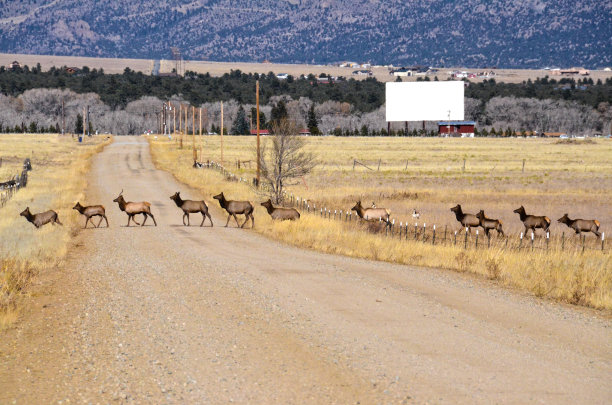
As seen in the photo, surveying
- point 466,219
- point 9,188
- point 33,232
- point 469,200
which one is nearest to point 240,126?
point 469,200

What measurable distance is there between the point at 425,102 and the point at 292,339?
162m

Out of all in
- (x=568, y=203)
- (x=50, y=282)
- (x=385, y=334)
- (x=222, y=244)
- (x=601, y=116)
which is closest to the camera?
(x=385, y=334)

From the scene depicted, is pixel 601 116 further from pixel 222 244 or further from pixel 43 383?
pixel 43 383

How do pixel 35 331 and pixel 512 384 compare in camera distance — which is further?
pixel 35 331

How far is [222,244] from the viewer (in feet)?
72.5

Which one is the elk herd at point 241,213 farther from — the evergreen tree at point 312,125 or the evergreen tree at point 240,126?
the evergreen tree at point 240,126

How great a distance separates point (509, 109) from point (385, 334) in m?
196

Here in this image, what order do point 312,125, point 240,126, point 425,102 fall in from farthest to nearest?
point 240,126 → point 312,125 → point 425,102

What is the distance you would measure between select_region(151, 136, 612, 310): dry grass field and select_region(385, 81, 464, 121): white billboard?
65.6 metres

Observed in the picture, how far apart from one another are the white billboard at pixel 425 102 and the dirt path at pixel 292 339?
153300 millimetres

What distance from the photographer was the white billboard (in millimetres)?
168500

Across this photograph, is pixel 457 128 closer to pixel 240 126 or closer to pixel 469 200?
pixel 240 126

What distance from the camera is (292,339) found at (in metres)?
10.9

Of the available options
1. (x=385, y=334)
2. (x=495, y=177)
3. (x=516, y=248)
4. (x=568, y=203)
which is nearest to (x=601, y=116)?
(x=495, y=177)
